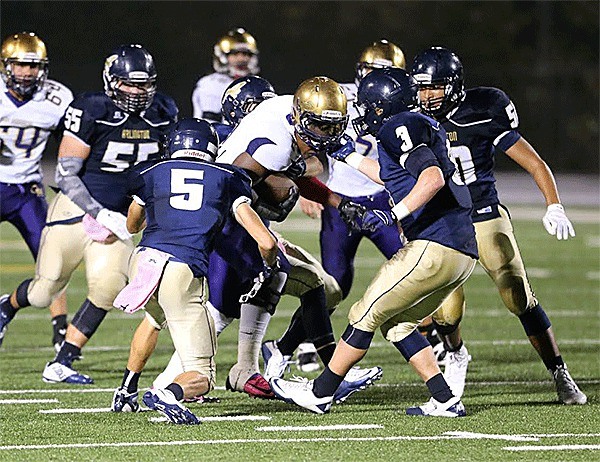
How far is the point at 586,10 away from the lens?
22844 mm

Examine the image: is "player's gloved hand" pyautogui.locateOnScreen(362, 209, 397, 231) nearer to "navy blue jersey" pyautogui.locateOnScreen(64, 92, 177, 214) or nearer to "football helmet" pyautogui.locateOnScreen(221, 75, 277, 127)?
"football helmet" pyautogui.locateOnScreen(221, 75, 277, 127)

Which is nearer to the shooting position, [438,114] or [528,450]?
[528,450]

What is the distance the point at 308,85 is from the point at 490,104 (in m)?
0.96

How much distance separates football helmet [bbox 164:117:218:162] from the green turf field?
101 cm

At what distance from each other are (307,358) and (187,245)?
1.90 metres

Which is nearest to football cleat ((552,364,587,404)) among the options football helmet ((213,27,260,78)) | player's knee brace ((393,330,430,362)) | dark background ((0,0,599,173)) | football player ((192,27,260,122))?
player's knee brace ((393,330,430,362))

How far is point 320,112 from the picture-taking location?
5203mm

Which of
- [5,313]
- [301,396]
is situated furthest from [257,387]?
[5,313]

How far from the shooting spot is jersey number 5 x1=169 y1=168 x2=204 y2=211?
5016 mm

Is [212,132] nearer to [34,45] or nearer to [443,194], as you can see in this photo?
[443,194]

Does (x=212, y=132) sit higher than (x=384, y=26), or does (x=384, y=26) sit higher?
(x=212, y=132)

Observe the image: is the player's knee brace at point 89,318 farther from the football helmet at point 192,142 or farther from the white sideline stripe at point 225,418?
the football helmet at point 192,142

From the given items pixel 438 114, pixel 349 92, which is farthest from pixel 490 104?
pixel 349 92

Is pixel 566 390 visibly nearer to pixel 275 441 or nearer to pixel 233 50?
pixel 275 441
